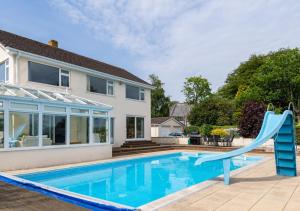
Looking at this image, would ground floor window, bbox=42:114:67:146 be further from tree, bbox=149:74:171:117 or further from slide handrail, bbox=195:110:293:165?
tree, bbox=149:74:171:117

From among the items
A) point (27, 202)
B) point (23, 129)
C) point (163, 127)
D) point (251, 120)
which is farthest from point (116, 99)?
point (163, 127)

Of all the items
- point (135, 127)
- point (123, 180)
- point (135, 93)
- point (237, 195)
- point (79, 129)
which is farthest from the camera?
point (135, 93)

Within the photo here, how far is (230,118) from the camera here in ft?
129

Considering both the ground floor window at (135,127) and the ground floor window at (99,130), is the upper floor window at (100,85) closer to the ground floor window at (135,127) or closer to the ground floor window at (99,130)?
the ground floor window at (135,127)

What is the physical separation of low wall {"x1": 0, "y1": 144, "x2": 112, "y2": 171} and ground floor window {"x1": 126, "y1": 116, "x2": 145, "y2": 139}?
632cm

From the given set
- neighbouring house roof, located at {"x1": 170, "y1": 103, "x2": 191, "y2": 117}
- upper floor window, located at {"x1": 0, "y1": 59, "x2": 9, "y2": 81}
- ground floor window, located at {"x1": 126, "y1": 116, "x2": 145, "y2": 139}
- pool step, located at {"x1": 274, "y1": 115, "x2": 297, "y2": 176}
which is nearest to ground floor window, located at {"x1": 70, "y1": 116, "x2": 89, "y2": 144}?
upper floor window, located at {"x1": 0, "y1": 59, "x2": 9, "y2": 81}

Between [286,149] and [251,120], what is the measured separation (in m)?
14.9

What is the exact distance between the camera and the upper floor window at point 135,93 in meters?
22.2

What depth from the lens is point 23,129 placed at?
1189 centimetres

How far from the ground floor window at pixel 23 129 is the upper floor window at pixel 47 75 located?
11.6 ft

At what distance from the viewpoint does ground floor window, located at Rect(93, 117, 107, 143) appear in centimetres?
1499

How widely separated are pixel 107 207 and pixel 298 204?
413 cm

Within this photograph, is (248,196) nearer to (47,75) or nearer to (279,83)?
(47,75)

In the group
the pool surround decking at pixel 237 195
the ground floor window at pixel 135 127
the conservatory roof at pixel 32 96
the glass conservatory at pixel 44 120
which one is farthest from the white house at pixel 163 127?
the pool surround decking at pixel 237 195
